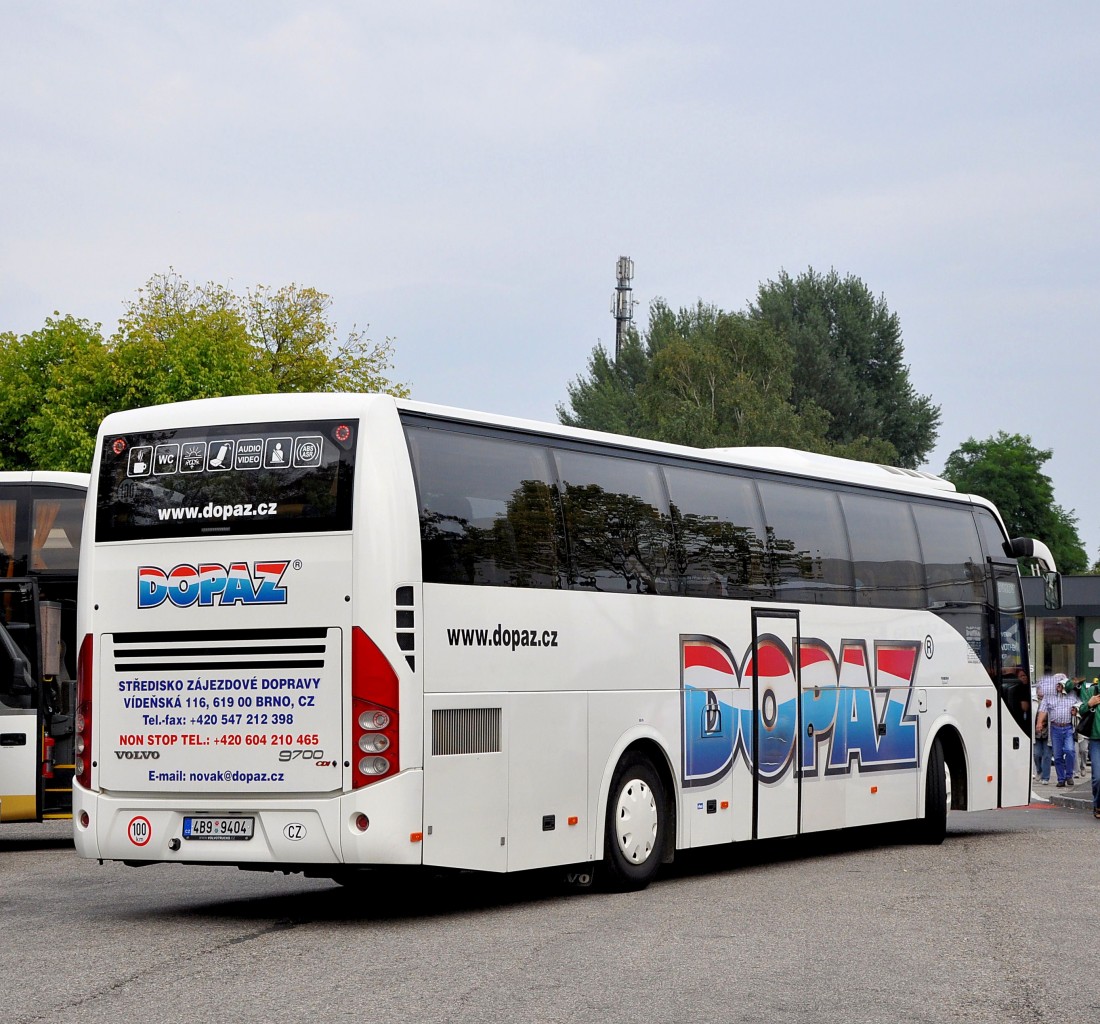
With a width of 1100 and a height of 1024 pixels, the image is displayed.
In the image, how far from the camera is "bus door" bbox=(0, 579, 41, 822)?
61.0ft

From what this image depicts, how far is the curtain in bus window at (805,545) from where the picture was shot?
1602 cm

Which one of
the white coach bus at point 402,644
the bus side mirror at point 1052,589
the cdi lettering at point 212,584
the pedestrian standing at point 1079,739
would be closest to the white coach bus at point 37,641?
the white coach bus at point 402,644

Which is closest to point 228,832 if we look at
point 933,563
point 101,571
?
point 101,571

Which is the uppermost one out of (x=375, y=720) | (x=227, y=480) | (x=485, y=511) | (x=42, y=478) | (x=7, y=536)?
(x=42, y=478)

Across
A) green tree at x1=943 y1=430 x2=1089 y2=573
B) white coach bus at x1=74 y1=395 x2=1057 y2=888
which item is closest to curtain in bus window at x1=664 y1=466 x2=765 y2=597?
white coach bus at x1=74 y1=395 x2=1057 y2=888

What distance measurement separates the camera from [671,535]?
14.5 m

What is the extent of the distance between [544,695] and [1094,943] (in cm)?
398

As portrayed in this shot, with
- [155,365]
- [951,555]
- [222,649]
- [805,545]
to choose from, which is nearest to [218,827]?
[222,649]

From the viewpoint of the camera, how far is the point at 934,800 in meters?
18.7

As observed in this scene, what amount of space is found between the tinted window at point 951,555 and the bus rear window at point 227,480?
29.1ft

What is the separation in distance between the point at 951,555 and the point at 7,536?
9.88 meters

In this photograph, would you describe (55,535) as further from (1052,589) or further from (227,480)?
(1052,589)

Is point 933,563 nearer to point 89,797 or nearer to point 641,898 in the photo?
point 641,898

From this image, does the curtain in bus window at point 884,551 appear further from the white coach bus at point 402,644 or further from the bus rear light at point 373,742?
the bus rear light at point 373,742
